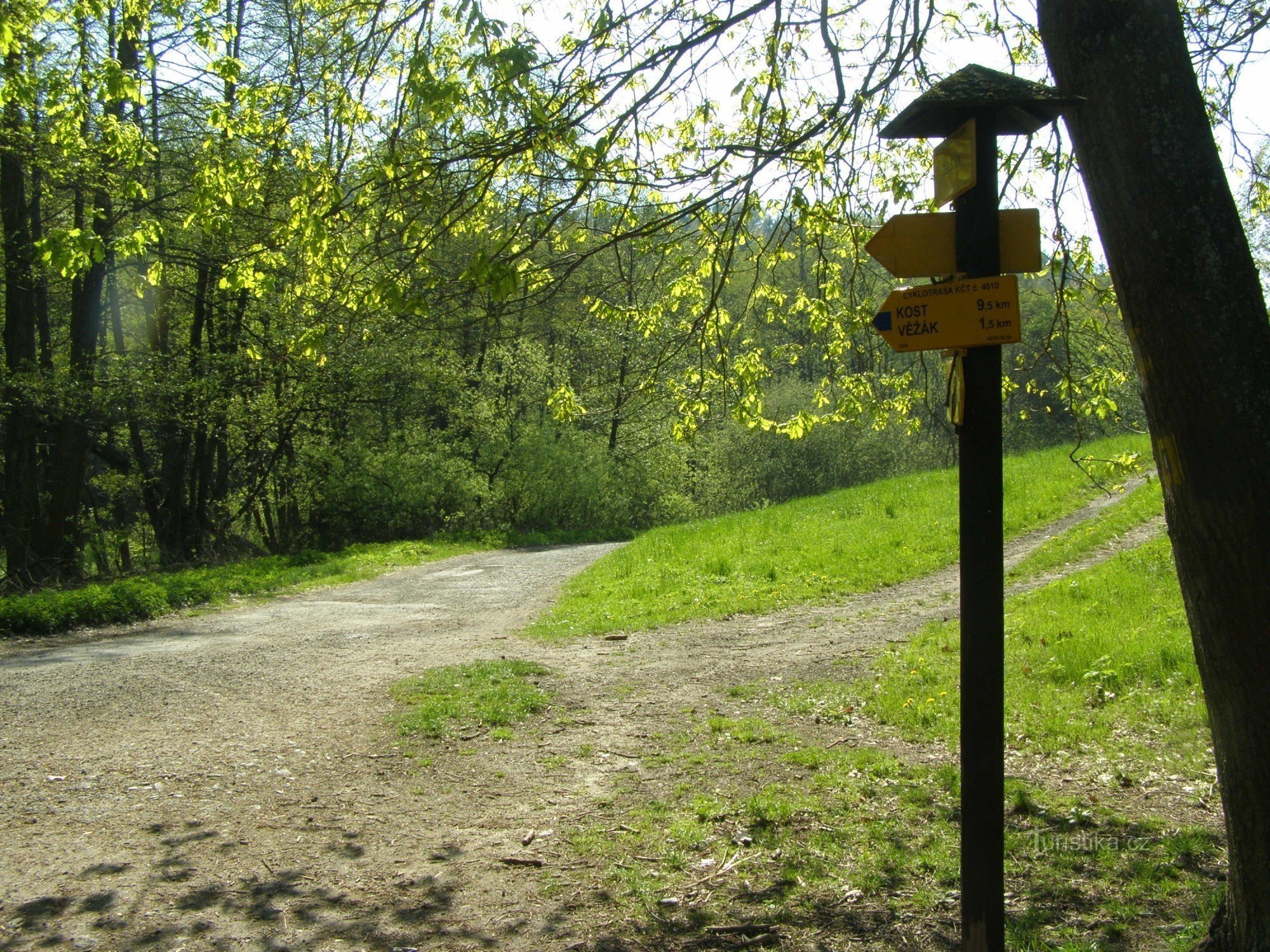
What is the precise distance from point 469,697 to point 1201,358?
221 inches

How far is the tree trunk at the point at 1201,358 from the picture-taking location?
2.80 m

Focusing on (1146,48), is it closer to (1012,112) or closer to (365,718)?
(1012,112)

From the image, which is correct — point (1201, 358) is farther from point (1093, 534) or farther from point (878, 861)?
point (1093, 534)

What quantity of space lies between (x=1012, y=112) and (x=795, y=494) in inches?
1428

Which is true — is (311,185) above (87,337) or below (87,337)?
below

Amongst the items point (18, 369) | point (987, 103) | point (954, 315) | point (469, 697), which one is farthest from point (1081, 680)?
point (18, 369)

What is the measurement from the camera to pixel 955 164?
3.22m

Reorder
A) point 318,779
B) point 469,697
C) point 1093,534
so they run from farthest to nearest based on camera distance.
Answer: point 1093,534
point 469,697
point 318,779

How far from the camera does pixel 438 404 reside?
85.9 feet

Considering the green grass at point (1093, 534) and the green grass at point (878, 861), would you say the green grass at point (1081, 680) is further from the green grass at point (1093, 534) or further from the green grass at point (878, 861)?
the green grass at point (1093, 534)

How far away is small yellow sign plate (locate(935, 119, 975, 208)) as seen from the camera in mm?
3125

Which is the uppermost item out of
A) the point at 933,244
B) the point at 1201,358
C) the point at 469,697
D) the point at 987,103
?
the point at 987,103

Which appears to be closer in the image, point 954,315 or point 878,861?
point 954,315

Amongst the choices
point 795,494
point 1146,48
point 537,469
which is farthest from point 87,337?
point 795,494
